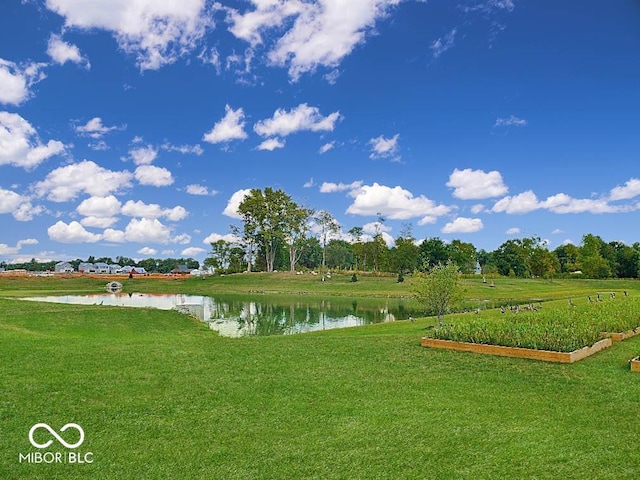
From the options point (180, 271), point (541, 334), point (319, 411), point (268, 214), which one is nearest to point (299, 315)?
point (541, 334)

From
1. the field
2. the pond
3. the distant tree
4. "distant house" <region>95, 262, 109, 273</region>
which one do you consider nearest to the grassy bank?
the field

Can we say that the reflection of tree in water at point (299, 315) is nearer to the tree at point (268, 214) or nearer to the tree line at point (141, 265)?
the tree at point (268, 214)

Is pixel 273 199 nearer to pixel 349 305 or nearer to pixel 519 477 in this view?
pixel 349 305

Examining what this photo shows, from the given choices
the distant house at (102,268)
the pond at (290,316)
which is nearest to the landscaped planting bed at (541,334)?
the pond at (290,316)

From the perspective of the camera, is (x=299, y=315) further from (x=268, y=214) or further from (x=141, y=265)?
(x=141, y=265)

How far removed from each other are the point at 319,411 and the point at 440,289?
14.3 meters

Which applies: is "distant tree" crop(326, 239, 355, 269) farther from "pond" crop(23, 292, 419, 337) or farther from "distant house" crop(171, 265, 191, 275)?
"pond" crop(23, 292, 419, 337)

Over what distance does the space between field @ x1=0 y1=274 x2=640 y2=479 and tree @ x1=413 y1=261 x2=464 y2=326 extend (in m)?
7.23

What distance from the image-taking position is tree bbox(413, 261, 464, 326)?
21875 millimetres

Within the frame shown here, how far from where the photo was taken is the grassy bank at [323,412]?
6457 mm

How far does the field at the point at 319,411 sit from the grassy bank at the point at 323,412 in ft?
0.09

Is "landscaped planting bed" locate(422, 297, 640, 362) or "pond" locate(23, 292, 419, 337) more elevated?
"landscaped planting bed" locate(422, 297, 640, 362)

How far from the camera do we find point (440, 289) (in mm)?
21891

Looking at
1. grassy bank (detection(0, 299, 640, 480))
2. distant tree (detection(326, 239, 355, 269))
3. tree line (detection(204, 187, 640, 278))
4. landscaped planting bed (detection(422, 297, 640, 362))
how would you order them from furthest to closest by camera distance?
distant tree (detection(326, 239, 355, 269))
tree line (detection(204, 187, 640, 278))
landscaped planting bed (detection(422, 297, 640, 362))
grassy bank (detection(0, 299, 640, 480))
